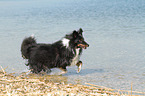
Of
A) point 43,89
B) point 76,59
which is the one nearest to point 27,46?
point 76,59

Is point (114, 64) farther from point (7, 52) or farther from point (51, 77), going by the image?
point (7, 52)

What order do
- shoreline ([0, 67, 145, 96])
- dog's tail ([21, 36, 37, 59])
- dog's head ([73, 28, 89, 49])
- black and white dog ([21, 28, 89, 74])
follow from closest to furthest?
shoreline ([0, 67, 145, 96])
dog's head ([73, 28, 89, 49])
black and white dog ([21, 28, 89, 74])
dog's tail ([21, 36, 37, 59])

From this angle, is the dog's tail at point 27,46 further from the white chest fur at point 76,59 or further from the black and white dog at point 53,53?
the white chest fur at point 76,59

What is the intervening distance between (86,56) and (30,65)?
2044 mm

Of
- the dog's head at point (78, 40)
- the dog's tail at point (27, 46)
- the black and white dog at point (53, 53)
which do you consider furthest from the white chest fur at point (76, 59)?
the dog's tail at point (27, 46)

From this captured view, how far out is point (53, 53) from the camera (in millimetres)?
6016

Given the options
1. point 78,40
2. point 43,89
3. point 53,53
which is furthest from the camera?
point 53,53

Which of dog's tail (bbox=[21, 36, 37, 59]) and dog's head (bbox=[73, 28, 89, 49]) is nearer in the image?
dog's head (bbox=[73, 28, 89, 49])

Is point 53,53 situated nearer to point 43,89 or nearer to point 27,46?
point 27,46

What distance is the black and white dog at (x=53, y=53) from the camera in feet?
19.4

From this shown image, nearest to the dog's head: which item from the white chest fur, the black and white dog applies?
the black and white dog

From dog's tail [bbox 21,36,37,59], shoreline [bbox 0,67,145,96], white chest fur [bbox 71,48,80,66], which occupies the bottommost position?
shoreline [bbox 0,67,145,96]

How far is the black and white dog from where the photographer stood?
5.91 meters

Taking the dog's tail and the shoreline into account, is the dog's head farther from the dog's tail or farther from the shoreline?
the shoreline
